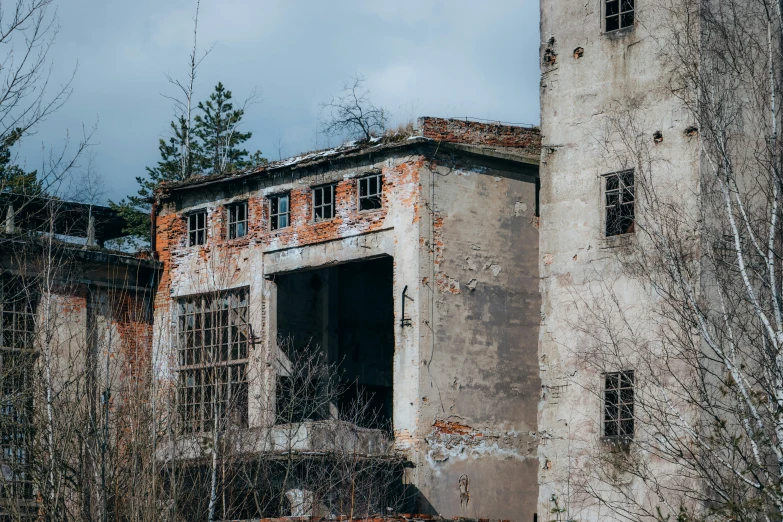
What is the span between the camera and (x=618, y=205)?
21922 mm

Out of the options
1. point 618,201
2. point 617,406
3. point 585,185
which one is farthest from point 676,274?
point 585,185

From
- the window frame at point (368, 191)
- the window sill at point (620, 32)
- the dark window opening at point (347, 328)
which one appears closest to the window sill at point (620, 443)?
the window sill at point (620, 32)

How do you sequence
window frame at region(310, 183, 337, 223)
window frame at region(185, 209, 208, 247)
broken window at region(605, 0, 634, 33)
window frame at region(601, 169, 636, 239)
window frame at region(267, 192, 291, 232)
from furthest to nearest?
window frame at region(185, 209, 208, 247), window frame at region(267, 192, 291, 232), window frame at region(310, 183, 337, 223), broken window at region(605, 0, 634, 33), window frame at region(601, 169, 636, 239)

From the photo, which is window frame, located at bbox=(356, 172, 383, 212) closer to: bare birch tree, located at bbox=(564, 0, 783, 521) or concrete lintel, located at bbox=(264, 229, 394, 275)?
concrete lintel, located at bbox=(264, 229, 394, 275)

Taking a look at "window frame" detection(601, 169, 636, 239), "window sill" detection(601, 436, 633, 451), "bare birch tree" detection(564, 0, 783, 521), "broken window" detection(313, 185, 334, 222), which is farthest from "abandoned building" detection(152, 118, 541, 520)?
"window sill" detection(601, 436, 633, 451)

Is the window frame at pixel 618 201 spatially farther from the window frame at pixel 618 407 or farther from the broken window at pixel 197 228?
the broken window at pixel 197 228

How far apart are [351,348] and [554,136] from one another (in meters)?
8.67

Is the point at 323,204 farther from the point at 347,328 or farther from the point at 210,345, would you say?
the point at 210,345

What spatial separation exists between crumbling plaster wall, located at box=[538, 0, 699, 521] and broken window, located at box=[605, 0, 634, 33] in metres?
0.19

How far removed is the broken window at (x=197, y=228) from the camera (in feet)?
97.5

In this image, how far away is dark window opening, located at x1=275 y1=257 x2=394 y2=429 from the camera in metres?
28.3

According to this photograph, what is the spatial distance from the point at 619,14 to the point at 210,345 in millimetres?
11186

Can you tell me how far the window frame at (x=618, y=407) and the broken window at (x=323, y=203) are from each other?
26.6 ft

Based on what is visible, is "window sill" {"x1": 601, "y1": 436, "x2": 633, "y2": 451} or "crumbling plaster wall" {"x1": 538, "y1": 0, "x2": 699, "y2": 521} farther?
"crumbling plaster wall" {"x1": 538, "y1": 0, "x2": 699, "y2": 521}
